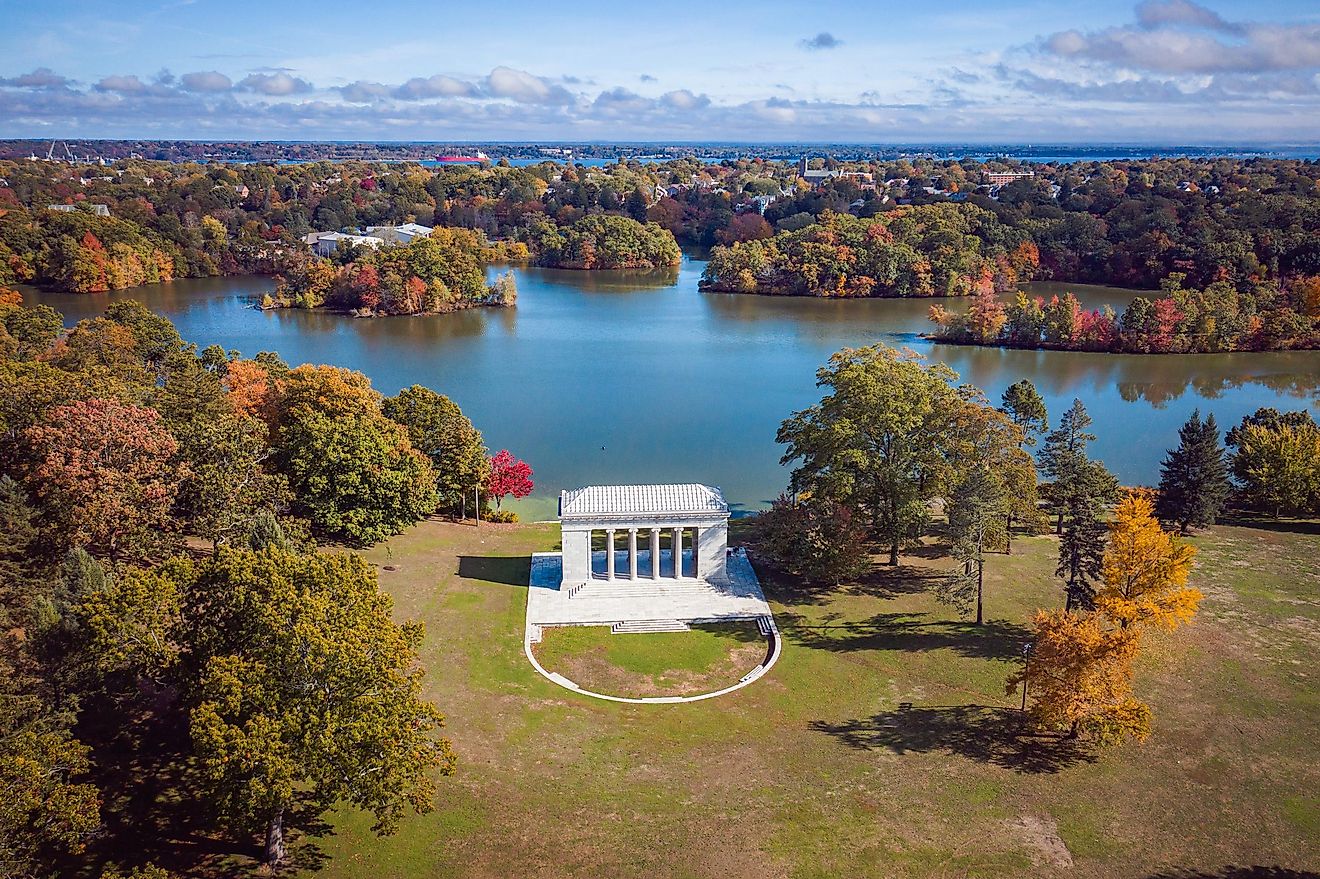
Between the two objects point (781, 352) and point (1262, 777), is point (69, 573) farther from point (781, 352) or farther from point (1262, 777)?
point (781, 352)

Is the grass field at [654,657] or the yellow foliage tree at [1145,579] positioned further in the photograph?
the grass field at [654,657]

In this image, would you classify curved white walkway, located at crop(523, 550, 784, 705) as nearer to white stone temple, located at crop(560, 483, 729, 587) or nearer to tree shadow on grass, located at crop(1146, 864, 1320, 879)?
white stone temple, located at crop(560, 483, 729, 587)

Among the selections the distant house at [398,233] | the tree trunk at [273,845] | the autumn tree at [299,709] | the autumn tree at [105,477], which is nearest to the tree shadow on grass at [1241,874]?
the autumn tree at [299,709]

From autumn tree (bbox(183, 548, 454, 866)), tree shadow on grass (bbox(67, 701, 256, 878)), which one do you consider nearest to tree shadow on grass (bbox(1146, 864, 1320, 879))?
autumn tree (bbox(183, 548, 454, 866))

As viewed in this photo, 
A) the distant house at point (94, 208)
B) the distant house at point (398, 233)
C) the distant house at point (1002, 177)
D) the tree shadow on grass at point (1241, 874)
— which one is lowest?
the tree shadow on grass at point (1241, 874)

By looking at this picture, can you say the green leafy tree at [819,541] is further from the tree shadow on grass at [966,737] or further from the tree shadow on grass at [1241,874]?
the tree shadow on grass at [1241,874]

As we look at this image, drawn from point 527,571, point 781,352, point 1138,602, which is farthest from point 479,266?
point 1138,602
